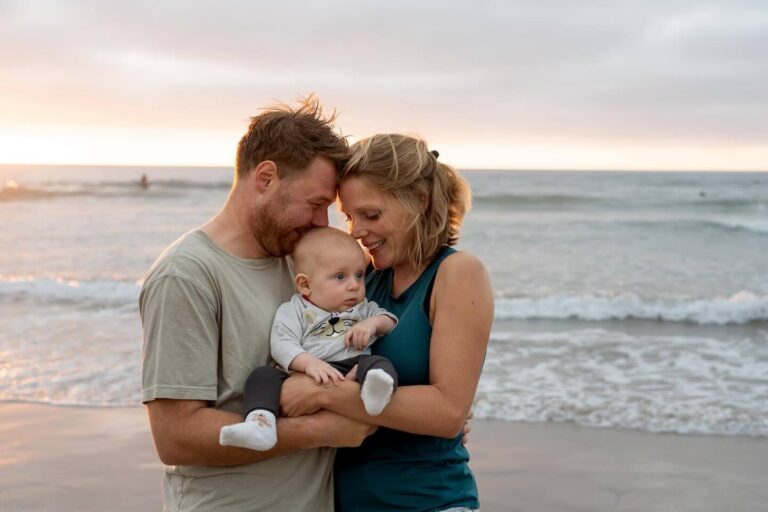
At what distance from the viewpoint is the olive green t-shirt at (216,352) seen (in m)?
2.48

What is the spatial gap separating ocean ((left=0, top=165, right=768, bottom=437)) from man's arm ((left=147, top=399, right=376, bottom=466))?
4568 mm

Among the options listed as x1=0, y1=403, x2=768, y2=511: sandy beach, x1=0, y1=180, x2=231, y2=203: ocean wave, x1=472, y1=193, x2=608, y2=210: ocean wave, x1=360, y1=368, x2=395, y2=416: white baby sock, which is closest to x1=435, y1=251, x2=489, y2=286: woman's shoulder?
x1=360, y1=368, x2=395, y2=416: white baby sock

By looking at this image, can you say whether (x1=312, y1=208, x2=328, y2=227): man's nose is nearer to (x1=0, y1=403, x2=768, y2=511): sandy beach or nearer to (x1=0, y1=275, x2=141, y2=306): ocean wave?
(x1=0, y1=403, x2=768, y2=511): sandy beach

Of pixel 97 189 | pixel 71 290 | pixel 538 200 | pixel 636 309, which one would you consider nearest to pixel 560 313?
pixel 636 309

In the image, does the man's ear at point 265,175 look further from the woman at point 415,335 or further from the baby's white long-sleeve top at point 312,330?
the baby's white long-sleeve top at point 312,330

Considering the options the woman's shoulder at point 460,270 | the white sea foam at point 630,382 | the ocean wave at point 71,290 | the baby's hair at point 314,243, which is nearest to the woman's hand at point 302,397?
the baby's hair at point 314,243

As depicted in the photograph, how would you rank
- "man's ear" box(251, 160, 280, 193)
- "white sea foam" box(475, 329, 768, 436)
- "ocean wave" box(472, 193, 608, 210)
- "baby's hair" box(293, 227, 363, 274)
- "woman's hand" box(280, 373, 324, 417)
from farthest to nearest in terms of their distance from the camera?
"ocean wave" box(472, 193, 608, 210), "white sea foam" box(475, 329, 768, 436), "baby's hair" box(293, 227, 363, 274), "man's ear" box(251, 160, 280, 193), "woman's hand" box(280, 373, 324, 417)

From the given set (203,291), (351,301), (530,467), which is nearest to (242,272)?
(203,291)

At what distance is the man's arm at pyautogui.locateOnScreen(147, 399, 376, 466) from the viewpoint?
2516mm

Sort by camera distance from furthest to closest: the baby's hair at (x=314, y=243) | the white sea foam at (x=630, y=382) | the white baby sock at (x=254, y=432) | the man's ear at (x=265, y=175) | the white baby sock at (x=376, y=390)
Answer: the white sea foam at (x=630, y=382), the baby's hair at (x=314, y=243), the man's ear at (x=265, y=175), the white baby sock at (x=376, y=390), the white baby sock at (x=254, y=432)

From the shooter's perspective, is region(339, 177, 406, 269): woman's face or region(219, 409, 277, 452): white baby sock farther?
region(339, 177, 406, 269): woman's face

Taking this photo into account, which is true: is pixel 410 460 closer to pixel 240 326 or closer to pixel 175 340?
pixel 240 326

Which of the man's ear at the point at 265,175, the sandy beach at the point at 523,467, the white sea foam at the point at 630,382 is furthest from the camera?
the white sea foam at the point at 630,382

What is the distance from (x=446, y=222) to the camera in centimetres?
290
